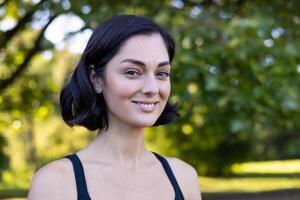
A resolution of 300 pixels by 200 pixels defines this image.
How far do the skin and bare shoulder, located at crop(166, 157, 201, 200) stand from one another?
0.02 metres

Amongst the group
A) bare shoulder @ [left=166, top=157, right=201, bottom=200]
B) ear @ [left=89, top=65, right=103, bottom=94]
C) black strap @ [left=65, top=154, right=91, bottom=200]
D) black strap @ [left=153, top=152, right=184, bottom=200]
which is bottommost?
bare shoulder @ [left=166, top=157, right=201, bottom=200]

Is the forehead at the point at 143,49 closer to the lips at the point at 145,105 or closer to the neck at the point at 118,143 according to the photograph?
the lips at the point at 145,105

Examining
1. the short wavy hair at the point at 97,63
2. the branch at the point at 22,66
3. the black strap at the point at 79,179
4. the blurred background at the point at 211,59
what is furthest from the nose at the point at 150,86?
the branch at the point at 22,66

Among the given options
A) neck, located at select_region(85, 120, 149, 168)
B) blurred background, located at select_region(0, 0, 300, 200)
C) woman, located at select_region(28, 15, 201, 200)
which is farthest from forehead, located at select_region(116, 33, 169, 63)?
blurred background, located at select_region(0, 0, 300, 200)

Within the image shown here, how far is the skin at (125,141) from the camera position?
162cm

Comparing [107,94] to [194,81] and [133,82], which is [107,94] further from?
[194,81]

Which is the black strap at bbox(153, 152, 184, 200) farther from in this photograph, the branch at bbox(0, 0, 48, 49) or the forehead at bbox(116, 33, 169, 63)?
the branch at bbox(0, 0, 48, 49)

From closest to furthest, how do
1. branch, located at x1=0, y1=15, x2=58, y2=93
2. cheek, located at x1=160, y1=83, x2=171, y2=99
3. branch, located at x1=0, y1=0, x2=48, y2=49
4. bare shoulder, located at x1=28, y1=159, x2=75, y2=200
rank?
bare shoulder, located at x1=28, y1=159, x2=75, y2=200, cheek, located at x1=160, y1=83, x2=171, y2=99, branch, located at x1=0, y1=0, x2=48, y2=49, branch, located at x1=0, y1=15, x2=58, y2=93

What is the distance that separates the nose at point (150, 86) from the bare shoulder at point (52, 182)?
0.32 m

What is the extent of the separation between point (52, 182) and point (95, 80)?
0.35 meters

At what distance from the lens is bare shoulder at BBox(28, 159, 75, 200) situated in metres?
1.57

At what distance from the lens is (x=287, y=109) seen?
15.5 feet

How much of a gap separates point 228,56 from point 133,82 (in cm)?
313

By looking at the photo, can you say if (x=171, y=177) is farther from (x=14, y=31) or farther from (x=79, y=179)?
(x=14, y=31)
